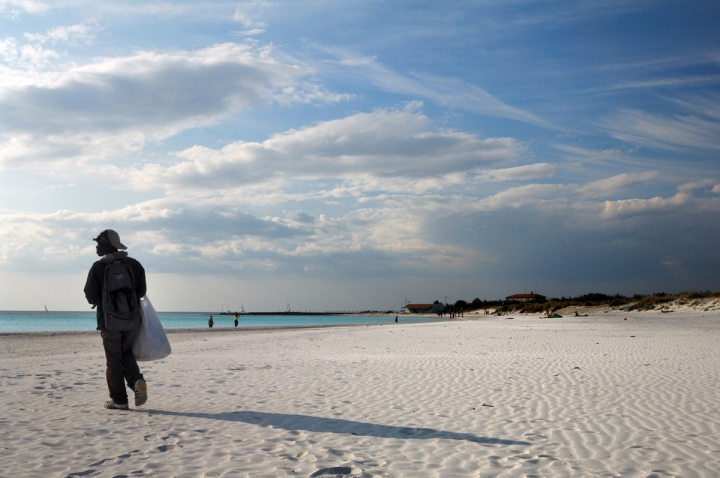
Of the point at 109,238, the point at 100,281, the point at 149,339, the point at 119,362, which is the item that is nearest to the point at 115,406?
the point at 119,362

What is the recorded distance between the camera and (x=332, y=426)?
6.12 meters

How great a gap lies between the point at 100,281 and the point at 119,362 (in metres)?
1.06

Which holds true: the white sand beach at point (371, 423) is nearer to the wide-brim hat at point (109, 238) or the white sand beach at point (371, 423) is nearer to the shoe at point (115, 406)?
the shoe at point (115, 406)

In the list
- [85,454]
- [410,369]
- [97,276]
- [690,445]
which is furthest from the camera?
[410,369]

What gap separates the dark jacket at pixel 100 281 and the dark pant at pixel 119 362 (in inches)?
8.0

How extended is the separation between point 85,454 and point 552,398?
6134 millimetres

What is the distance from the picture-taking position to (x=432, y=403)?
24.8 feet

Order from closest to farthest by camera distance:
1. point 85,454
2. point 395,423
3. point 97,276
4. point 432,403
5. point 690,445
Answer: point 85,454 → point 690,445 → point 395,423 → point 97,276 → point 432,403

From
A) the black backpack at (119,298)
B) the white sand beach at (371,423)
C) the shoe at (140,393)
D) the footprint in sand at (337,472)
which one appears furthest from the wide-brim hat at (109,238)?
the footprint in sand at (337,472)

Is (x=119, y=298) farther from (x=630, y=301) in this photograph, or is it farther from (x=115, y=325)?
(x=630, y=301)

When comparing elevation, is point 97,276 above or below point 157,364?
above

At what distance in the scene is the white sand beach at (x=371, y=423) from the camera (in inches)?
183

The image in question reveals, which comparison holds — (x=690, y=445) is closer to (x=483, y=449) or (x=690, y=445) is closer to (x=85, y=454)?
(x=483, y=449)

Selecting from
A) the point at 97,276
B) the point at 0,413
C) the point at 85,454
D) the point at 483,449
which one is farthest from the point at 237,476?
the point at 0,413
